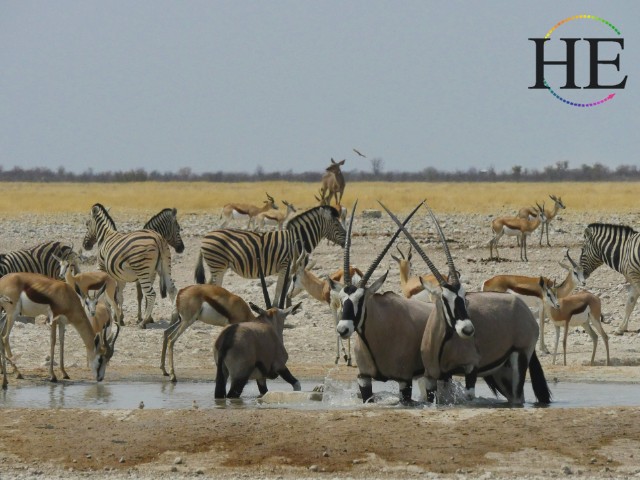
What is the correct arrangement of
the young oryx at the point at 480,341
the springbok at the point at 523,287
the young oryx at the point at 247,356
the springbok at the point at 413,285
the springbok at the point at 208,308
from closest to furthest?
the young oryx at the point at 480,341 → the young oryx at the point at 247,356 → the springbok at the point at 208,308 → the springbok at the point at 413,285 → the springbok at the point at 523,287

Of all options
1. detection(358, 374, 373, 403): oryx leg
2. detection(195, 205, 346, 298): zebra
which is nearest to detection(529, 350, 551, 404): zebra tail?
detection(358, 374, 373, 403): oryx leg

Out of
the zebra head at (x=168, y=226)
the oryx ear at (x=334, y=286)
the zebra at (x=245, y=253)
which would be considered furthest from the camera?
the zebra head at (x=168, y=226)

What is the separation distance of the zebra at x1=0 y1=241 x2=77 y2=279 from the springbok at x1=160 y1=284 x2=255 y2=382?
4.47 m

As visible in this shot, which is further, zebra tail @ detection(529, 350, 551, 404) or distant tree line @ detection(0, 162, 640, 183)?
distant tree line @ detection(0, 162, 640, 183)

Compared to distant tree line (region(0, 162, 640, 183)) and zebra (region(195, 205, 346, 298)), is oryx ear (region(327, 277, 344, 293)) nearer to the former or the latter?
zebra (region(195, 205, 346, 298))

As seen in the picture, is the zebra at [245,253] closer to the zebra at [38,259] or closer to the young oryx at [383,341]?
the zebra at [38,259]

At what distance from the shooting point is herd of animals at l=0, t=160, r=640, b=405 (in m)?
9.57

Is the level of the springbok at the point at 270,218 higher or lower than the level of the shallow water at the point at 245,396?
higher

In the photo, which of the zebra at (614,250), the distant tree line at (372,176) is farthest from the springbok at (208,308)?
the distant tree line at (372,176)

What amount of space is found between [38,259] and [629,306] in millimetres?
7534

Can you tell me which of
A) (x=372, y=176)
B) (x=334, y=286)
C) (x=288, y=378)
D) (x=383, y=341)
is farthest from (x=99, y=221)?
(x=372, y=176)

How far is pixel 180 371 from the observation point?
12.7 metres

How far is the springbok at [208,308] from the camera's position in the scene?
1207 cm

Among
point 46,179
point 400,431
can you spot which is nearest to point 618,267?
point 400,431
